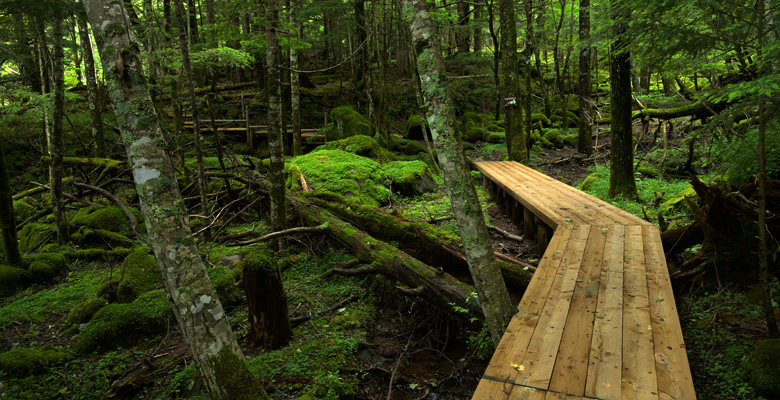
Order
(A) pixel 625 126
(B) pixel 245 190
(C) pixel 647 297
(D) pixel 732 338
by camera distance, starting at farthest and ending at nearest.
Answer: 1. (B) pixel 245 190
2. (A) pixel 625 126
3. (D) pixel 732 338
4. (C) pixel 647 297

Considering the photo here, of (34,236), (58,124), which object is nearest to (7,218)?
(58,124)

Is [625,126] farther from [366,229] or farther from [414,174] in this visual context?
[366,229]

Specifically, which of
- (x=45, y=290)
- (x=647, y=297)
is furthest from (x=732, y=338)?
(x=45, y=290)

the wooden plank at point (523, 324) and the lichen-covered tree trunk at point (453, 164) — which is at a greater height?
Result: the lichen-covered tree trunk at point (453, 164)

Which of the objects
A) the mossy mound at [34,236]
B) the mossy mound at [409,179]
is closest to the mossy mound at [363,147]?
the mossy mound at [409,179]

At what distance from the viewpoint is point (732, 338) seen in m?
3.73

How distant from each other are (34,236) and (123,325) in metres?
6.28

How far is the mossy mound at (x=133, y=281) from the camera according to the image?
5.80 metres

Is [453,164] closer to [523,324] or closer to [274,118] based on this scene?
[523,324]

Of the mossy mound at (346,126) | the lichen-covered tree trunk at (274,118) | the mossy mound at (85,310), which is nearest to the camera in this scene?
the mossy mound at (85,310)

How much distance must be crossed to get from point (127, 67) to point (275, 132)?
3.24 meters

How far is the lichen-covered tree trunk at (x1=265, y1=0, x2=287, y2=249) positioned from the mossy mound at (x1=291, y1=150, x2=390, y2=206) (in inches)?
87.1

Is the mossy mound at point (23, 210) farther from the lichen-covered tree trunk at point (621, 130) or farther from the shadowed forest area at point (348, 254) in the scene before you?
the lichen-covered tree trunk at point (621, 130)

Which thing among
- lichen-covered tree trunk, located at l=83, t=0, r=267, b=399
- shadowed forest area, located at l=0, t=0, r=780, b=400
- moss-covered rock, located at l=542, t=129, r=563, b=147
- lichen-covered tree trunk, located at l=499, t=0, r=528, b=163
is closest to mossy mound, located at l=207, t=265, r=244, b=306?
shadowed forest area, located at l=0, t=0, r=780, b=400
